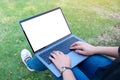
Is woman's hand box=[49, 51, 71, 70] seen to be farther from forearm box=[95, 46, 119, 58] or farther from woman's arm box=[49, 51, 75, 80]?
forearm box=[95, 46, 119, 58]

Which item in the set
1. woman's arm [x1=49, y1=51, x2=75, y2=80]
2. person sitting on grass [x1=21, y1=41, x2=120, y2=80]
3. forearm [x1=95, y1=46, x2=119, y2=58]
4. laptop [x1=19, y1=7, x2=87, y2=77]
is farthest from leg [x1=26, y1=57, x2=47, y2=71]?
forearm [x1=95, y1=46, x2=119, y2=58]

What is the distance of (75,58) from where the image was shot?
162cm

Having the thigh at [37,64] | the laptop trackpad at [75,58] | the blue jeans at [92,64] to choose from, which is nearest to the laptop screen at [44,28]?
the thigh at [37,64]

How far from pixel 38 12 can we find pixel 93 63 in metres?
2.06

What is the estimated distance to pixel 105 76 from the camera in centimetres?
134

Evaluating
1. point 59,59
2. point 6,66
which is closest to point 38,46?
point 59,59

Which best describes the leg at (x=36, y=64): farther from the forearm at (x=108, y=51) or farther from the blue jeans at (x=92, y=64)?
the forearm at (x=108, y=51)

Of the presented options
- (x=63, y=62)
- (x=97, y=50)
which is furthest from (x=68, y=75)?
(x=97, y=50)

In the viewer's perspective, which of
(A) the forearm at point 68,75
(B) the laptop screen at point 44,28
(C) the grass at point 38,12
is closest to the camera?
(A) the forearm at point 68,75

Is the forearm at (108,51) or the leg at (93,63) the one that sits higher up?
the forearm at (108,51)

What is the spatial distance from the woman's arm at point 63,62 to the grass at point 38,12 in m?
0.74

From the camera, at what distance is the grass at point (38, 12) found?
7.73 feet

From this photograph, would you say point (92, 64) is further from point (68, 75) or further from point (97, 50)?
point (68, 75)

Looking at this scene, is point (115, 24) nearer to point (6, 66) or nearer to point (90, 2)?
point (90, 2)
